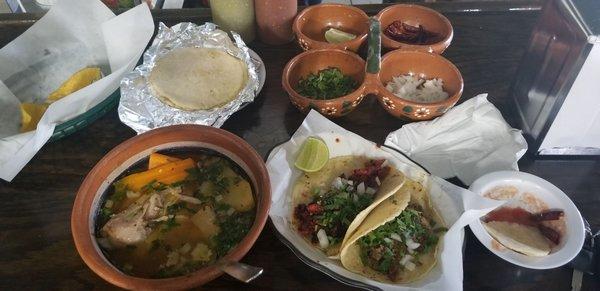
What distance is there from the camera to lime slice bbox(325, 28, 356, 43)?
6.08ft

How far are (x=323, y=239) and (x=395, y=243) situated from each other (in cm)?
22

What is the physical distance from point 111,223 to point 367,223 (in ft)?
2.38

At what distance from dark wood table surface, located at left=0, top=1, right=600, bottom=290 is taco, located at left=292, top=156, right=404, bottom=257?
10cm

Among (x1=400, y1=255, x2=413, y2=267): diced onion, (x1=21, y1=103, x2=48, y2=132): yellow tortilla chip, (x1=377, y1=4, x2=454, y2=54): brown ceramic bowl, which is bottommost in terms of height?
(x1=400, y1=255, x2=413, y2=267): diced onion

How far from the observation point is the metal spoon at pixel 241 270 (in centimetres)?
107

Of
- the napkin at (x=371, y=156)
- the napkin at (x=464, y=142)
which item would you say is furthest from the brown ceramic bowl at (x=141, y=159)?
the napkin at (x=464, y=142)

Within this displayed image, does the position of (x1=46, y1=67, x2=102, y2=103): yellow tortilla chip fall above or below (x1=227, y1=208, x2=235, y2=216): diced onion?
above

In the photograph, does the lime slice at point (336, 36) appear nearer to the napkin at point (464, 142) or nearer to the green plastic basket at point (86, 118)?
the napkin at point (464, 142)

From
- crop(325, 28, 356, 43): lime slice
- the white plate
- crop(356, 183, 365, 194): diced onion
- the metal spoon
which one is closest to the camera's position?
the metal spoon

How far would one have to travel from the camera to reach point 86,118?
62.9 inches

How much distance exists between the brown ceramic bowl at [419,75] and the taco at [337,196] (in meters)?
0.23

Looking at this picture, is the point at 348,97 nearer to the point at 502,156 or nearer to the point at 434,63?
the point at 434,63

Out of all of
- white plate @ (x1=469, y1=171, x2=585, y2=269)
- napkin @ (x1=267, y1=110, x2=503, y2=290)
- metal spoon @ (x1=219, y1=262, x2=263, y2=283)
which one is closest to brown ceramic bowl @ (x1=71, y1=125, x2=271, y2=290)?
metal spoon @ (x1=219, y1=262, x2=263, y2=283)

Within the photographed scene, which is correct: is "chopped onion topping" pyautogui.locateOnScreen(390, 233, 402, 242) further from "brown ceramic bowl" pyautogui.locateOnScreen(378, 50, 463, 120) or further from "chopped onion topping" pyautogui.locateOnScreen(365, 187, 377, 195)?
"brown ceramic bowl" pyautogui.locateOnScreen(378, 50, 463, 120)
